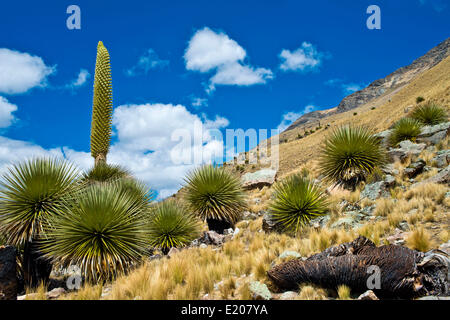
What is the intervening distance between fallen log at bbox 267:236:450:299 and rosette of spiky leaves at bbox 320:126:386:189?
6.83m

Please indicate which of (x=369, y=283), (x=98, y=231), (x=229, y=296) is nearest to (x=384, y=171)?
(x=369, y=283)

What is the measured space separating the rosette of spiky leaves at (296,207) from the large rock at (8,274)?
6766 mm

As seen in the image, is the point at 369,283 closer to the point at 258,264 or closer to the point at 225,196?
the point at 258,264

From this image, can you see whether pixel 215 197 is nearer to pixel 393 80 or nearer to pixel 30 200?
pixel 30 200

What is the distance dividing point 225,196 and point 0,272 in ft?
24.5

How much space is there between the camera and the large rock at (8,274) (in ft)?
18.3

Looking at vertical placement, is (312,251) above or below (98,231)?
below

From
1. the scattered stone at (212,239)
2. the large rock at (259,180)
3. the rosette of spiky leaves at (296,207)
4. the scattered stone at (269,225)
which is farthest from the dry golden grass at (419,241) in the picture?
the large rock at (259,180)

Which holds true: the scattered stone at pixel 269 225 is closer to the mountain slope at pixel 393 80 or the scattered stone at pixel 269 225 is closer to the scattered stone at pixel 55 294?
the scattered stone at pixel 55 294

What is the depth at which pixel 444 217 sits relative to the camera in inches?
264

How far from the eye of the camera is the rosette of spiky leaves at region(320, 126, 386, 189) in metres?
11.2

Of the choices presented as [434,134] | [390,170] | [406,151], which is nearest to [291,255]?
[390,170]

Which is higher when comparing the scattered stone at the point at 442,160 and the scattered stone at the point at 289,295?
the scattered stone at the point at 442,160

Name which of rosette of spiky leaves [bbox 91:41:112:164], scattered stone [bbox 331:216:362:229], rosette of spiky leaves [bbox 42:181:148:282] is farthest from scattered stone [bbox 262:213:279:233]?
rosette of spiky leaves [bbox 91:41:112:164]
